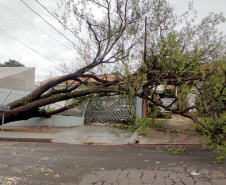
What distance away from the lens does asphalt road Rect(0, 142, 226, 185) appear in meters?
4.05

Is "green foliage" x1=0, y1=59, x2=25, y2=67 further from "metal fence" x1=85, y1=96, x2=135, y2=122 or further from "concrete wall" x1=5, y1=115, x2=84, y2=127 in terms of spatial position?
"metal fence" x1=85, y1=96, x2=135, y2=122

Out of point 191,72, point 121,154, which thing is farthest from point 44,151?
point 191,72

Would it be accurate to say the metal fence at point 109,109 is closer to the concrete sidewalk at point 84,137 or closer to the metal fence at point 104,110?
the metal fence at point 104,110

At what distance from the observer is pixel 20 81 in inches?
1027

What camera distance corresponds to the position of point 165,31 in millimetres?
10391

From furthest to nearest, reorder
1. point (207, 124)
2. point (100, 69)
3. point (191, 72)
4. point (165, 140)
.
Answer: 1. point (100, 69)
2. point (165, 140)
3. point (191, 72)
4. point (207, 124)

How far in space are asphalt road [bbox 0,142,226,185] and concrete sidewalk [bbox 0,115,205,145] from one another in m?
1.09

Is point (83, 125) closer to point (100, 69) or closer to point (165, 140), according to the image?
point (100, 69)

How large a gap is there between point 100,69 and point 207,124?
5.81 meters

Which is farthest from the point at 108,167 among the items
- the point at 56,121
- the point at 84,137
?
the point at 56,121

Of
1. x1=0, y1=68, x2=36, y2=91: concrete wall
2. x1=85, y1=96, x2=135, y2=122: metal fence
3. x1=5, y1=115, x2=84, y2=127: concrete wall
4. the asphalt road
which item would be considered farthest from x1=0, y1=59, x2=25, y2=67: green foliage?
the asphalt road

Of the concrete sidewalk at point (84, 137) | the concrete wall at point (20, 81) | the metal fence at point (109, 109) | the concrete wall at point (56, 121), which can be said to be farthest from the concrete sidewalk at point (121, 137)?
the concrete wall at point (20, 81)

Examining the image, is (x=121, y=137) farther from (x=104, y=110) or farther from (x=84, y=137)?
(x=104, y=110)

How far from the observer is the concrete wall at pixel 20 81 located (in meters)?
23.5
